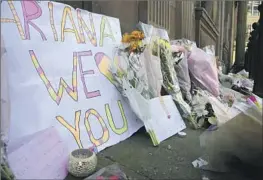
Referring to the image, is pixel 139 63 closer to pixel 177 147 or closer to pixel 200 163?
pixel 177 147

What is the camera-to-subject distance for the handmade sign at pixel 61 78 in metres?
2.09

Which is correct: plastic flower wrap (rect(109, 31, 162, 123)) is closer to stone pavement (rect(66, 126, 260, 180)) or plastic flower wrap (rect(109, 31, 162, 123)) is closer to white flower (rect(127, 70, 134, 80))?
white flower (rect(127, 70, 134, 80))

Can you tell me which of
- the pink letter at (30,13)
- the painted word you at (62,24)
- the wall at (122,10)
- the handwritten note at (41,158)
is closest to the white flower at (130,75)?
the painted word you at (62,24)

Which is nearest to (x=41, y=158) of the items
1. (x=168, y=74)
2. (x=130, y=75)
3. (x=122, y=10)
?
(x=130, y=75)

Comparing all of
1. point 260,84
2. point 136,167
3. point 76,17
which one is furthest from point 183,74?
point 136,167

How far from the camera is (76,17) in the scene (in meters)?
2.80

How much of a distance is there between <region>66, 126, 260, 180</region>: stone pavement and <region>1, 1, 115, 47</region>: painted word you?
98 centimetres

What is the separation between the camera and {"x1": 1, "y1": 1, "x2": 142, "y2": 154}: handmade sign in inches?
82.1

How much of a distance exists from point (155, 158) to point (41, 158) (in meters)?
0.87

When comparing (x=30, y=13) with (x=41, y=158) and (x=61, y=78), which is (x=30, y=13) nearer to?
(x=61, y=78)

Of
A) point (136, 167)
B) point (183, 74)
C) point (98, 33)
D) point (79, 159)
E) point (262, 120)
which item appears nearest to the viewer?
point (262, 120)

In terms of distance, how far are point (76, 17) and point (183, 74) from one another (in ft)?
5.07

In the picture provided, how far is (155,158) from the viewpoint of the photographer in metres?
2.36

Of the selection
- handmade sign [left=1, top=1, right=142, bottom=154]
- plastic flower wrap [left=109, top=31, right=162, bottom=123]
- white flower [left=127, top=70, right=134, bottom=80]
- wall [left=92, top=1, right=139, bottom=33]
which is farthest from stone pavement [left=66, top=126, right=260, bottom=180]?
wall [left=92, top=1, right=139, bottom=33]
